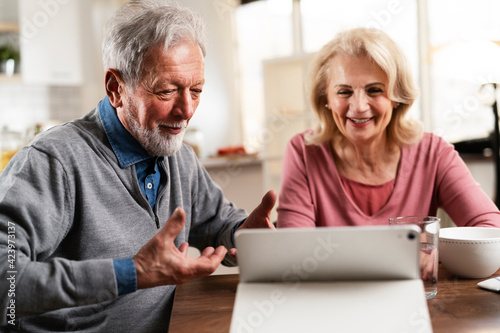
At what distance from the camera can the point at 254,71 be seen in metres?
5.64

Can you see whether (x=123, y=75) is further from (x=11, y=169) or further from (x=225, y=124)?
(x=225, y=124)

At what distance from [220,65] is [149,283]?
14.8ft

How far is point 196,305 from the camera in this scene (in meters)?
1.15

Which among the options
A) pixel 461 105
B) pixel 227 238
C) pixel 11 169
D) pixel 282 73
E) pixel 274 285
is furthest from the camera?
pixel 282 73

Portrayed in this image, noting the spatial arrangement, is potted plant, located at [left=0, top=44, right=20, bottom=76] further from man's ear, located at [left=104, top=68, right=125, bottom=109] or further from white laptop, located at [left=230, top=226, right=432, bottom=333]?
white laptop, located at [left=230, top=226, right=432, bottom=333]

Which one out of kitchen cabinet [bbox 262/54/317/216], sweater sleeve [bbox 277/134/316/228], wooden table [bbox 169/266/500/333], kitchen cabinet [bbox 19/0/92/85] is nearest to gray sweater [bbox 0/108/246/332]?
wooden table [bbox 169/266/500/333]

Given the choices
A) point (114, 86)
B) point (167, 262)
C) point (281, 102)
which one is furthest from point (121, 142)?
point (281, 102)

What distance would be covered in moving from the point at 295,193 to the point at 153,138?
0.66 meters

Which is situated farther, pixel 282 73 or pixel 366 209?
pixel 282 73

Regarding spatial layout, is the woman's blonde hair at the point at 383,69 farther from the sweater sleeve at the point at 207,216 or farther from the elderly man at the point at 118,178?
the elderly man at the point at 118,178

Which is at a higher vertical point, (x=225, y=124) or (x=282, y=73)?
(x=282, y=73)

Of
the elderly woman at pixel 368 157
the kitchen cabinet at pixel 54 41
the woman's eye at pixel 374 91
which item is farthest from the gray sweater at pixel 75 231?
the kitchen cabinet at pixel 54 41

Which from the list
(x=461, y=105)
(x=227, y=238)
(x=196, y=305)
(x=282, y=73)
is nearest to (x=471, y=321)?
(x=196, y=305)

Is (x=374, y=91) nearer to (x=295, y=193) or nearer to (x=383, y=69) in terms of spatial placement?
(x=383, y=69)
